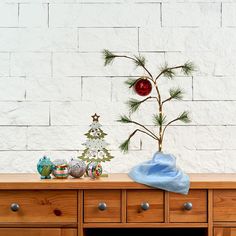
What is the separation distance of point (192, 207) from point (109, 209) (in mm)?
399

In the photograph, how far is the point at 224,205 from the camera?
81.2 inches

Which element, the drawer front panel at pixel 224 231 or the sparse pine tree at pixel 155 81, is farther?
the sparse pine tree at pixel 155 81

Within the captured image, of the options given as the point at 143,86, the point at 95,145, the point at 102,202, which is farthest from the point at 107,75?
the point at 102,202

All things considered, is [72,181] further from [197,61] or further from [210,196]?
[197,61]

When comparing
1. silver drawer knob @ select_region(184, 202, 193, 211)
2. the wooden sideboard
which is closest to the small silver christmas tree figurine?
the wooden sideboard

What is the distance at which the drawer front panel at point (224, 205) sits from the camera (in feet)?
6.76

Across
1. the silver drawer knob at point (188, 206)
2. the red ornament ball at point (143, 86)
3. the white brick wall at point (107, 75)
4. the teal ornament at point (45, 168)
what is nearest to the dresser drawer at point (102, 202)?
the teal ornament at point (45, 168)

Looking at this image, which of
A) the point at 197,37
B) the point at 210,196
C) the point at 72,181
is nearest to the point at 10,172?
the point at 72,181

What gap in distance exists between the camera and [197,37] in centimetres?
254

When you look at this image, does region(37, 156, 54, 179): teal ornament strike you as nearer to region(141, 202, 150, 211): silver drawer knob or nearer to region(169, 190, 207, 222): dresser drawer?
region(141, 202, 150, 211): silver drawer knob

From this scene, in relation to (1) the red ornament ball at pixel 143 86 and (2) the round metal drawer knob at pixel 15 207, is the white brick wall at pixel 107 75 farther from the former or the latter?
(2) the round metal drawer knob at pixel 15 207

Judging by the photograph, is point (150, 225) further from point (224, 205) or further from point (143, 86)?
point (143, 86)

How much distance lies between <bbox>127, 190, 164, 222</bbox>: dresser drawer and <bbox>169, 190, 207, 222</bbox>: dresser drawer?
0.17 feet

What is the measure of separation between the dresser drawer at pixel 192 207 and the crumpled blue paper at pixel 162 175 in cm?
5
